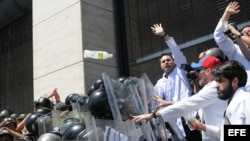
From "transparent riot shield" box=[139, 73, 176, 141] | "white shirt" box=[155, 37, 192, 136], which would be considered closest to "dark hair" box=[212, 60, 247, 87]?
"transparent riot shield" box=[139, 73, 176, 141]

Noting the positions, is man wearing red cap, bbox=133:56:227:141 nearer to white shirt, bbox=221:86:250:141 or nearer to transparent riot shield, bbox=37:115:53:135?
white shirt, bbox=221:86:250:141

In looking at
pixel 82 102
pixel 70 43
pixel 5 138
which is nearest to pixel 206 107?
pixel 82 102

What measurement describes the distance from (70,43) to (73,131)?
14.8ft

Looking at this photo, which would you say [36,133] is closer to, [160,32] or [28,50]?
[160,32]

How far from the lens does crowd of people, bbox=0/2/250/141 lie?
3.10 m

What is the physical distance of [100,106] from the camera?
14.5ft

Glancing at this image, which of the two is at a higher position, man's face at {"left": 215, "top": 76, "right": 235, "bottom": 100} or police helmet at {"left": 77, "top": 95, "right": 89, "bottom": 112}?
police helmet at {"left": 77, "top": 95, "right": 89, "bottom": 112}

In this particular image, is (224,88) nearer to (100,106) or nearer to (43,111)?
(100,106)

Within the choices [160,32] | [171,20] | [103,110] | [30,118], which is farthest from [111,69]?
[103,110]

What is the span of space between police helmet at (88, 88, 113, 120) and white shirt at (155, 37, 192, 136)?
1.05 metres

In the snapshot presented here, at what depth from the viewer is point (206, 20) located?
336 inches

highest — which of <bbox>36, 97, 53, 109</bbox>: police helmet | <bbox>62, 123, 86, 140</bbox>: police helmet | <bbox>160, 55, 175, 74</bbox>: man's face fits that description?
<bbox>160, 55, 175, 74</bbox>: man's face

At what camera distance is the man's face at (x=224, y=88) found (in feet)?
10.1

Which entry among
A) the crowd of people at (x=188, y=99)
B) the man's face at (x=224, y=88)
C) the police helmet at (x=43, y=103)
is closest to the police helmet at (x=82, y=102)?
the crowd of people at (x=188, y=99)
